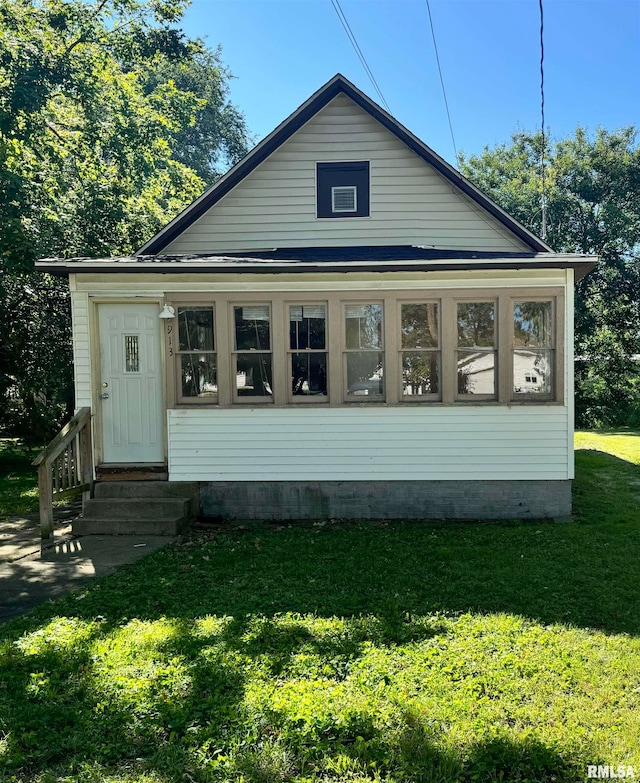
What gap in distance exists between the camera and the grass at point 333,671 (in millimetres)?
2699

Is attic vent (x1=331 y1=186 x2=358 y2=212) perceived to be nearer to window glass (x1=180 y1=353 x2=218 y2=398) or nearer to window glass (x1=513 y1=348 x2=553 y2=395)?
window glass (x1=180 y1=353 x2=218 y2=398)

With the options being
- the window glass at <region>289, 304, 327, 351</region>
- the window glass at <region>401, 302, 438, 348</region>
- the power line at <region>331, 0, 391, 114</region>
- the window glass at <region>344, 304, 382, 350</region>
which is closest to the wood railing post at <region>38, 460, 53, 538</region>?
the window glass at <region>289, 304, 327, 351</region>

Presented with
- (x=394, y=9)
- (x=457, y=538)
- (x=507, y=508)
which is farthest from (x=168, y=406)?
(x=394, y=9)

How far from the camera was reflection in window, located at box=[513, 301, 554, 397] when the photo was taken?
737cm

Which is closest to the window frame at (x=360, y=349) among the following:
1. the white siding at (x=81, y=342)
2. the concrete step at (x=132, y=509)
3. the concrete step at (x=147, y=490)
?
the concrete step at (x=147, y=490)

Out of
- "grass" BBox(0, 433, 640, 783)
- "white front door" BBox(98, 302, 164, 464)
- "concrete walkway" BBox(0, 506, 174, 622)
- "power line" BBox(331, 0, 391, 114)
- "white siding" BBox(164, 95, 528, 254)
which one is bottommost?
"concrete walkway" BBox(0, 506, 174, 622)

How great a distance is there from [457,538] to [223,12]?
14884 millimetres

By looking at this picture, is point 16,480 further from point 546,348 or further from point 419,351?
point 546,348

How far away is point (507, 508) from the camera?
7.46 metres

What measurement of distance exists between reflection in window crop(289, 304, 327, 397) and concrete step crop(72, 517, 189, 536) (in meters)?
2.30

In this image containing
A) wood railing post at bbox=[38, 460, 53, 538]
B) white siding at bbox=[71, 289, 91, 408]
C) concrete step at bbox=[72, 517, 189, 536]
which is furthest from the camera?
white siding at bbox=[71, 289, 91, 408]

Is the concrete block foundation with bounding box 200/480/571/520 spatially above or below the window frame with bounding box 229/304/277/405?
below

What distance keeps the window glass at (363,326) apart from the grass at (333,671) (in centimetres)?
285

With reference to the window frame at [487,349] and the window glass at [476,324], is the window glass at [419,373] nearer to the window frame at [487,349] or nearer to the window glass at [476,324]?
the window frame at [487,349]
